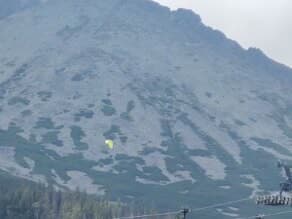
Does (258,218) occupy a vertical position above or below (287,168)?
below

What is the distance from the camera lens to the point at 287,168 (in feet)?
186

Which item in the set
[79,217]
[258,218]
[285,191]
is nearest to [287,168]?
[285,191]

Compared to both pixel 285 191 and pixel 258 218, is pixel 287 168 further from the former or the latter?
pixel 258 218

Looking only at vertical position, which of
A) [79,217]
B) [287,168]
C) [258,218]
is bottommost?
[258,218]

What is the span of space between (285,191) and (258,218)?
526 cm

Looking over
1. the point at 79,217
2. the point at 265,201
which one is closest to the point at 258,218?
the point at 265,201

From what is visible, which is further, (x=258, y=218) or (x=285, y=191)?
(x=285, y=191)

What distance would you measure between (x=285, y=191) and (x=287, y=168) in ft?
6.44

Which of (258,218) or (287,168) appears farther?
(287,168)

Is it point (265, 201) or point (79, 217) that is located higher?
point (79, 217)

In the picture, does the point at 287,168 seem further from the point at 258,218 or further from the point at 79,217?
the point at 79,217

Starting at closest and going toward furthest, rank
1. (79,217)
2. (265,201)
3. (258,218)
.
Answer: (258,218) < (265,201) < (79,217)

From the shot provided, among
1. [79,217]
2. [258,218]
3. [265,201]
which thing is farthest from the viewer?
[79,217]

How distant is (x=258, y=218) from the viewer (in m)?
52.3
